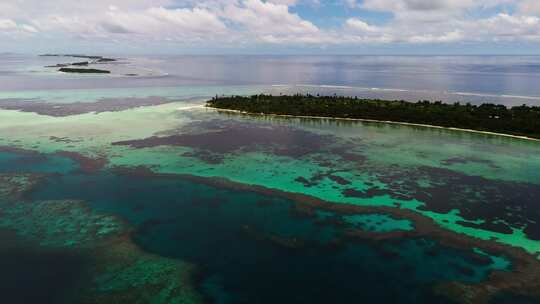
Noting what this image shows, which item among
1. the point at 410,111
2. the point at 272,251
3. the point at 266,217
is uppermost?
the point at 410,111

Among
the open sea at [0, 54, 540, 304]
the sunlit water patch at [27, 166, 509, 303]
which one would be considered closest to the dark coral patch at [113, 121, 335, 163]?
the open sea at [0, 54, 540, 304]

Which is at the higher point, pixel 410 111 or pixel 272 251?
pixel 410 111

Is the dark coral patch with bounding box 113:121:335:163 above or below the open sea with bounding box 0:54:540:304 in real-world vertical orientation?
above

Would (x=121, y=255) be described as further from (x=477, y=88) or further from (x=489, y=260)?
(x=477, y=88)

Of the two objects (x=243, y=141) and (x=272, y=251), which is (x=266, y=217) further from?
(x=243, y=141)

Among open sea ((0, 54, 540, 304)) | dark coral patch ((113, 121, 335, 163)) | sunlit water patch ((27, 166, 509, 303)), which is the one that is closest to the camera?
sunlit water patch ((27, 166, 509, 303))

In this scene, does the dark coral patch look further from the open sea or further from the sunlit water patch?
the sunlit water patch

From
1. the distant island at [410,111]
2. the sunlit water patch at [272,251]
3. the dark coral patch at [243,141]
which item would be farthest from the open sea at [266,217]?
the distant island at [410,111]

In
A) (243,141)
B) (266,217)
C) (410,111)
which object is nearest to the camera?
(266,217)

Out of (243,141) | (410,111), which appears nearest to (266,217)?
(243,141)
